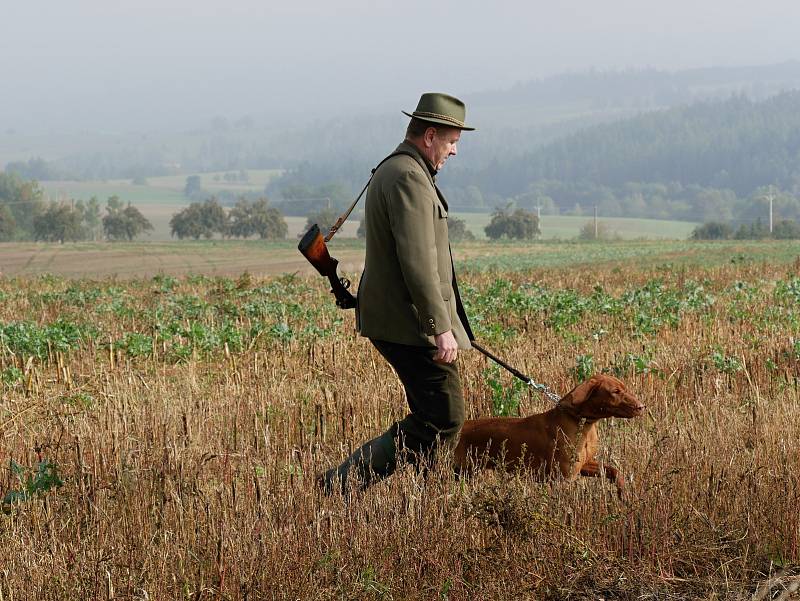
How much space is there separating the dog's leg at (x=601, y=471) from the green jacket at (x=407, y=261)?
1.01 m

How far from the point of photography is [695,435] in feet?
20.6

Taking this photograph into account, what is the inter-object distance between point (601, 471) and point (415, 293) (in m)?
1.45

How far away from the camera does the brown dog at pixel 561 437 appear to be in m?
5.85

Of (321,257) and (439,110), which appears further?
(321,257)

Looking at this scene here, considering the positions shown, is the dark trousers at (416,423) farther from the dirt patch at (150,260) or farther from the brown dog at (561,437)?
the dirt patch at (150,260)

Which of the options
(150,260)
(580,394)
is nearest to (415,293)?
(580,394)

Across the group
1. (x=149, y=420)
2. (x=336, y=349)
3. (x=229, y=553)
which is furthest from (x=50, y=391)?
(x=229, y=553)

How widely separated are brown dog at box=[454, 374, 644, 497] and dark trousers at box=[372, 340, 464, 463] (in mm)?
329

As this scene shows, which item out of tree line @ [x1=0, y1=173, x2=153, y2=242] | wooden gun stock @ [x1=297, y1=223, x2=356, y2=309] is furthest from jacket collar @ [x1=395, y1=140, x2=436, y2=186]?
tree line @ [x1=0, y1=173, x2=153, y2=242]

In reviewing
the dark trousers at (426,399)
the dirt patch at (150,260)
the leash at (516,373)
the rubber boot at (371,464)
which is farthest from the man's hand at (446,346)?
the dirt patch at (150,260)

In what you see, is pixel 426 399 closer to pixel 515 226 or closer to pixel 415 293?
pixel 415 293

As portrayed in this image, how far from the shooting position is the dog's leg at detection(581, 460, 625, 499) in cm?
562

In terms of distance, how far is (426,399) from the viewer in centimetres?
557

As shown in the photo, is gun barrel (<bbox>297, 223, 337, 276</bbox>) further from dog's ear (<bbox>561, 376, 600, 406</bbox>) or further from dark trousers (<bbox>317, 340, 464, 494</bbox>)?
dog's ear (<bbox>561, 376, 600, 406</bbox>)
